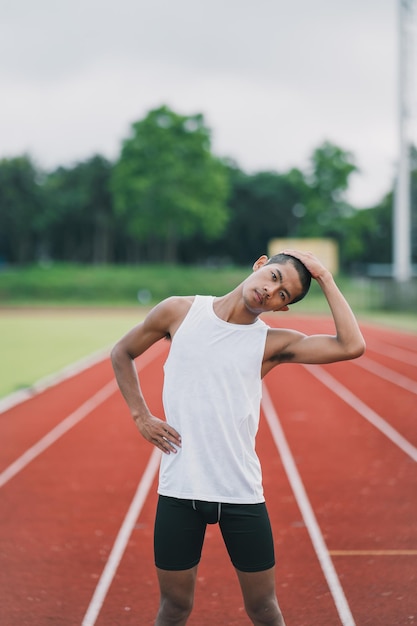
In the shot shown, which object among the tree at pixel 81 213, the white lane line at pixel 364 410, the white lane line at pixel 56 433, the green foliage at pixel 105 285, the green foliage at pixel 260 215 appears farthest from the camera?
the green foliage at pixel 260 215

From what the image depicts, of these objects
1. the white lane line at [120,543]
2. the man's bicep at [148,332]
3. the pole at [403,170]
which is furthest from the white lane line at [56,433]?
the pole at [403,170]

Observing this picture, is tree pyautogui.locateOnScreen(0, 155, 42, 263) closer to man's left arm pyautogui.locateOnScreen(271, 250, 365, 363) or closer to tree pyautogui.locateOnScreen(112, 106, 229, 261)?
tree pyautogui.locateOnScreen(112, 106, 229, 261)

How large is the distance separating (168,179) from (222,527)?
5799cm

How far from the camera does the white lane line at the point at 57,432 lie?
23.5 ft

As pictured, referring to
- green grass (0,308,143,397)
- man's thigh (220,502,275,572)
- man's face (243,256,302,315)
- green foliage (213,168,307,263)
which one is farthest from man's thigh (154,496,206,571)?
green foliage (213,168,307,263)

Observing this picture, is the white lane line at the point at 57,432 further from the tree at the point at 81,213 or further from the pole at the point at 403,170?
the tree at the point at 81,213

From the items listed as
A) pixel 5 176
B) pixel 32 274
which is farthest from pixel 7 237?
pixel 32 274

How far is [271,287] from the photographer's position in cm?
271

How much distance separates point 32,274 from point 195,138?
1599cm

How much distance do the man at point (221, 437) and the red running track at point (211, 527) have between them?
4.43 ft

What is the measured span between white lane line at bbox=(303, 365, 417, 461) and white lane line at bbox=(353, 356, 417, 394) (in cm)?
94

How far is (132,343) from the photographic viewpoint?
296cm

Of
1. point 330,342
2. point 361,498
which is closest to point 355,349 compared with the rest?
point 330,342

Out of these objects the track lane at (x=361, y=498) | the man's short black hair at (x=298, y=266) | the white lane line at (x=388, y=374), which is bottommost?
the white lane line at (x=388, y=374)
